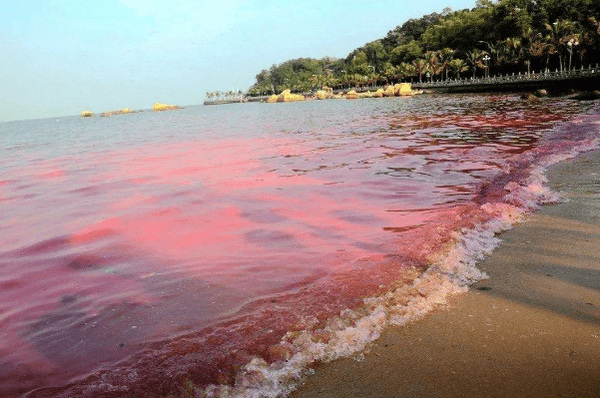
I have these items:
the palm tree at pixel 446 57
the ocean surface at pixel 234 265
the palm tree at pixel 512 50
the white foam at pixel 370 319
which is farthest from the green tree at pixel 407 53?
the white foam at pixel 370 319

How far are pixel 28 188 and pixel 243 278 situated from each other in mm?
9860

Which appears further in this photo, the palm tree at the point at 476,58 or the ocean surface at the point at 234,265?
the palm tree at the point at 476,58

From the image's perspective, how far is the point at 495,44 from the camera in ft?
265

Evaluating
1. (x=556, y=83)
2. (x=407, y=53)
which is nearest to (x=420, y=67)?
(x=407, y=53)

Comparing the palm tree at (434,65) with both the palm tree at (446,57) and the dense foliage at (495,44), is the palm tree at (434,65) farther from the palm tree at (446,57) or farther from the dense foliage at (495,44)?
the palm tree at (446,57)

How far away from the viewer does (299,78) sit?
17712 centimetres

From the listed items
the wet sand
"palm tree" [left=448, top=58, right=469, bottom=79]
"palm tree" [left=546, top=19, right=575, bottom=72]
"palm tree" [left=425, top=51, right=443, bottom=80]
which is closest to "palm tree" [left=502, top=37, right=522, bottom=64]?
"palm tree" [left=546, top=19, right=575, bottom=72]

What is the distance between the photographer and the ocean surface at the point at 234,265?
3227mm

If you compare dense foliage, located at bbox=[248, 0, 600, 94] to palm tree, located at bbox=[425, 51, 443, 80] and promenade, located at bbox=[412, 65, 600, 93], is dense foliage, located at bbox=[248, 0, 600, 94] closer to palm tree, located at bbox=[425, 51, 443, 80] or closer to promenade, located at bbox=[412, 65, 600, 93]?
palm tree, located at bbox=[425, 51, 443, 80]

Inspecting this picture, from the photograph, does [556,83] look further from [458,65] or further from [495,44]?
[458,65]

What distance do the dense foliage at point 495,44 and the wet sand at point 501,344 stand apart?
59.2m

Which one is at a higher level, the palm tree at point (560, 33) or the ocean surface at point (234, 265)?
the palm tree at point (560, 33)

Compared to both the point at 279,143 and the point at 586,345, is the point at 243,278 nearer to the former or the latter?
the point at 586,345

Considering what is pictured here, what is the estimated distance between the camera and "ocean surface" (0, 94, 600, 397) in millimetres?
3227
